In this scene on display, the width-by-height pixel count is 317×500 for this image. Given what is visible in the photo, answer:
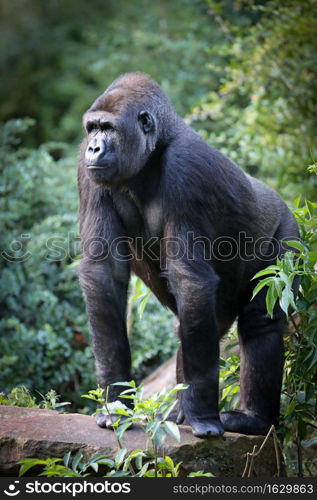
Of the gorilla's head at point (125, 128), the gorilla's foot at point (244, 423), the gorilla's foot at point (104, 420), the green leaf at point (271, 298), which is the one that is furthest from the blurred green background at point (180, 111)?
the gorilla's foot at point (104, 420)

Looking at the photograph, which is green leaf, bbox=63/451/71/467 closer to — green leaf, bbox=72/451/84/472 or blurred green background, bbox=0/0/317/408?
green leaf, bbox=72/451/84/472

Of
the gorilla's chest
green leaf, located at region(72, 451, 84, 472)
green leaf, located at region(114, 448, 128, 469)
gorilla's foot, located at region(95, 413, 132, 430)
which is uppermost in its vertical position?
the gorilla's chest

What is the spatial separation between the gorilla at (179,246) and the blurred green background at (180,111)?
38.3 inches

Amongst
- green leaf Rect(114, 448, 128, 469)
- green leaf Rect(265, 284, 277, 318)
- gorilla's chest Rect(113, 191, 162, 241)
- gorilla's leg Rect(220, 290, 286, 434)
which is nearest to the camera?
green leaf Rect(114, 448, 128, 469)

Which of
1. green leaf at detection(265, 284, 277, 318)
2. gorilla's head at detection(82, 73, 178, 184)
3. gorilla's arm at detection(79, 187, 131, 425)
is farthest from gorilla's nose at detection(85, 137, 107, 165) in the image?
green leaf at detection(265, 284, 277, 318)

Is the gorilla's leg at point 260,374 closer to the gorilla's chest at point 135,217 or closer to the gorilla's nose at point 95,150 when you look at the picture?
the gorilla's chest at point 135,217

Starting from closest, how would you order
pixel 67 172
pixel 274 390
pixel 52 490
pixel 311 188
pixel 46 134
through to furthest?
pixel 52 490 < pixel 274 390 < pixel 311 188 < pixel 67 172 < pixel 46 134

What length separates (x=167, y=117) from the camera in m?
4.99

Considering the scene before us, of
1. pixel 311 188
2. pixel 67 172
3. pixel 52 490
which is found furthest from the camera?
pixel 67 172

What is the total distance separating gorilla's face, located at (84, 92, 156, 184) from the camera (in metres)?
4.68

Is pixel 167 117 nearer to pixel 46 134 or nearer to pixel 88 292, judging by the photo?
pixel 88 292

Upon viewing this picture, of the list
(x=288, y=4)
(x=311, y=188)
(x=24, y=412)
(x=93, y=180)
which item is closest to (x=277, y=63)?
(x=288, y=4)

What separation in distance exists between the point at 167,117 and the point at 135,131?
28cm

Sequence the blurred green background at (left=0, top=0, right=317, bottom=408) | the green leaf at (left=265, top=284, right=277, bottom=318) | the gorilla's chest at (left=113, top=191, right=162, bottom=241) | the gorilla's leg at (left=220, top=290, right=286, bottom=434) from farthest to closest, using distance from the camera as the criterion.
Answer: the blurred green background at (left=0, top=0, right=317, bottom=408) → the gorilla's leg at (left=220, top=290, right=286, bottom=434) → the gorilla's chest at (left=113, top=191, right=162, bottom=241) → the green leaf at (left=265, top=284, right=277, bottom=318)
